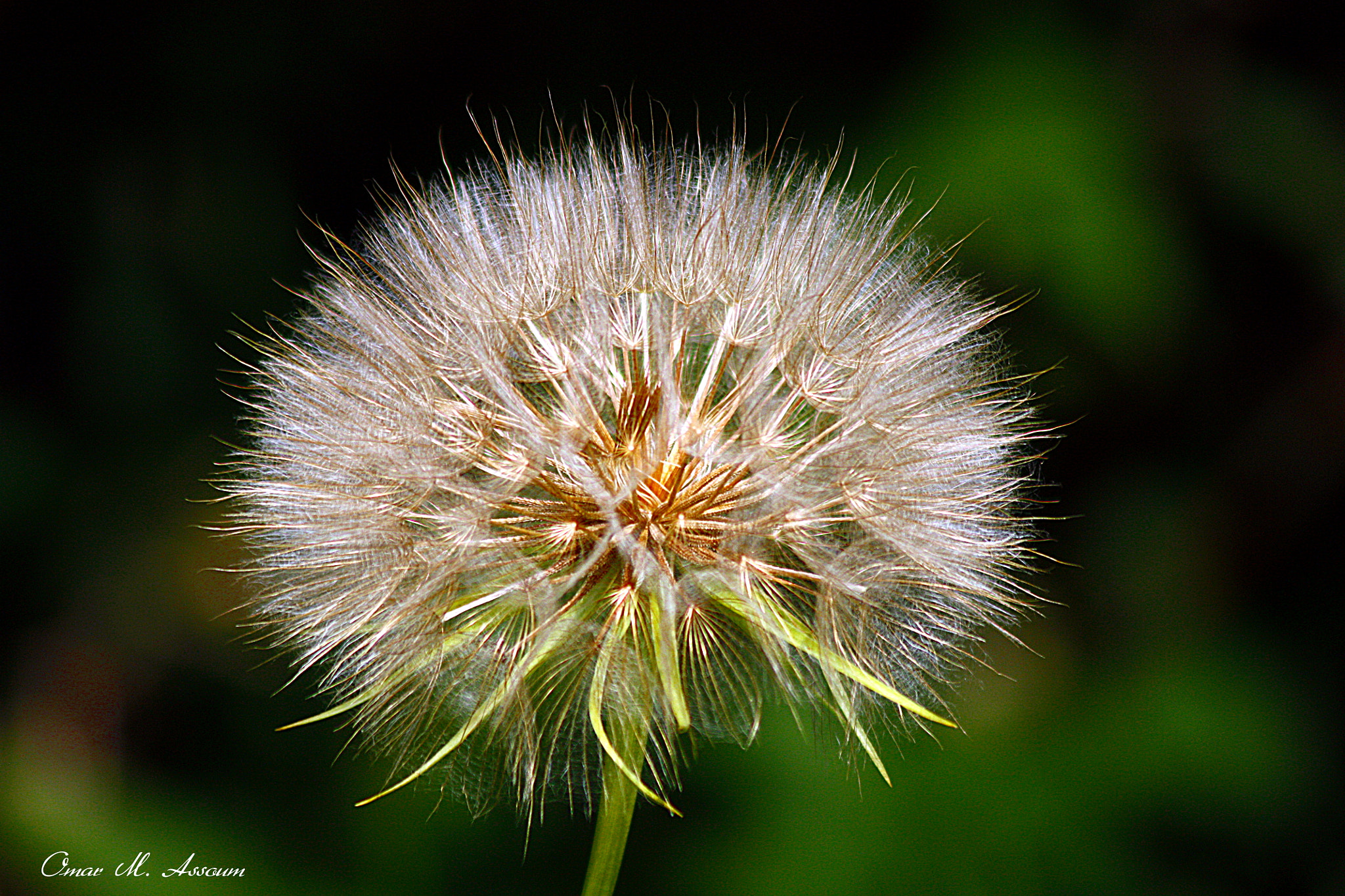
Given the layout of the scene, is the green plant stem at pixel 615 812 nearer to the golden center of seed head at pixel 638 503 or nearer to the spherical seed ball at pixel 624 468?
the spherical seed ball at pixel 624 468

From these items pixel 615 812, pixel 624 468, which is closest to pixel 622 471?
pixel 624 468

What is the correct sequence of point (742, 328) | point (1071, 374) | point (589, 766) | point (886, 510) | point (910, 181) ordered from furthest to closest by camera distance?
point (1071, 374) < point (910, 181) < point (742, 328) < point (886, 510) < point (589, 766)

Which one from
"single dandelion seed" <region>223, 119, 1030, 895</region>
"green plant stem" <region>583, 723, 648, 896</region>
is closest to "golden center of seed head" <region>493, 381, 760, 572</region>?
"single dandelion seed" <region>223, 119, 1030, 895</region>

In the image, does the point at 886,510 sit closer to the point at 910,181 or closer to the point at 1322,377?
the point at 910,181

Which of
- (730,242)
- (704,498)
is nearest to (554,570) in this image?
(704,498)

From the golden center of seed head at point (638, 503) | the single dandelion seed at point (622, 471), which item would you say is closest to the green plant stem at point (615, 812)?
the single dandelion seed at point (622, 471)

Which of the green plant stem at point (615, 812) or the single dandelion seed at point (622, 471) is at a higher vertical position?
the single dandelion seed at point (622, 471)

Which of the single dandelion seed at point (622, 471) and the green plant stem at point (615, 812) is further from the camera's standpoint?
the single dandelion seed at point (622, 471)
